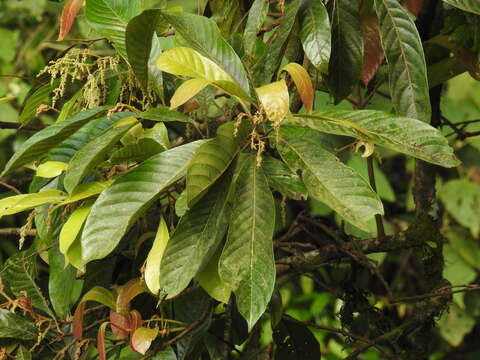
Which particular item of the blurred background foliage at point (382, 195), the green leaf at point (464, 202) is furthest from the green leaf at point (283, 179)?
the green leaf at point (464, 202)

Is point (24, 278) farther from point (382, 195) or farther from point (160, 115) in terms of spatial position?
point (382, 195)

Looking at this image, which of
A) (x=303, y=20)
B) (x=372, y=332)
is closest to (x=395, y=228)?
(x=372, y=332)

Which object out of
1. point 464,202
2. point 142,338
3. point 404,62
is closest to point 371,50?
point 404,62

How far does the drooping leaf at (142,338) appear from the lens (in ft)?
2.91

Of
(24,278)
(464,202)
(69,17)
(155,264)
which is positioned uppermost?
(69,17)

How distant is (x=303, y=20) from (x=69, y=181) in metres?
0.39

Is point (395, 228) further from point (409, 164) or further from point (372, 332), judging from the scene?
point (372, 332)

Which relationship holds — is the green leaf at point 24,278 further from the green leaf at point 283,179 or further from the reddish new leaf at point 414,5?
the reddish new leaf at point 414,5

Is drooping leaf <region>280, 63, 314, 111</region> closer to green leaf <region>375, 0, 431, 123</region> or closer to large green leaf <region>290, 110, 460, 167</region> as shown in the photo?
large green leaf <region>290, 110, 460, 167</region>

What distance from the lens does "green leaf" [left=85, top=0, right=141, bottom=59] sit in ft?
2.93

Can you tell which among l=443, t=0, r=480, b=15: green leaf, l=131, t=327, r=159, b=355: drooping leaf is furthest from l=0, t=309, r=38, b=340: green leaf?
l=443, t=0, r=480, b=15: green leaf

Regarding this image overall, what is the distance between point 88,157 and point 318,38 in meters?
0.34

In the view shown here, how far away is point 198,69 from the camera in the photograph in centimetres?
75

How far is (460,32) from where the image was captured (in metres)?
1.02
